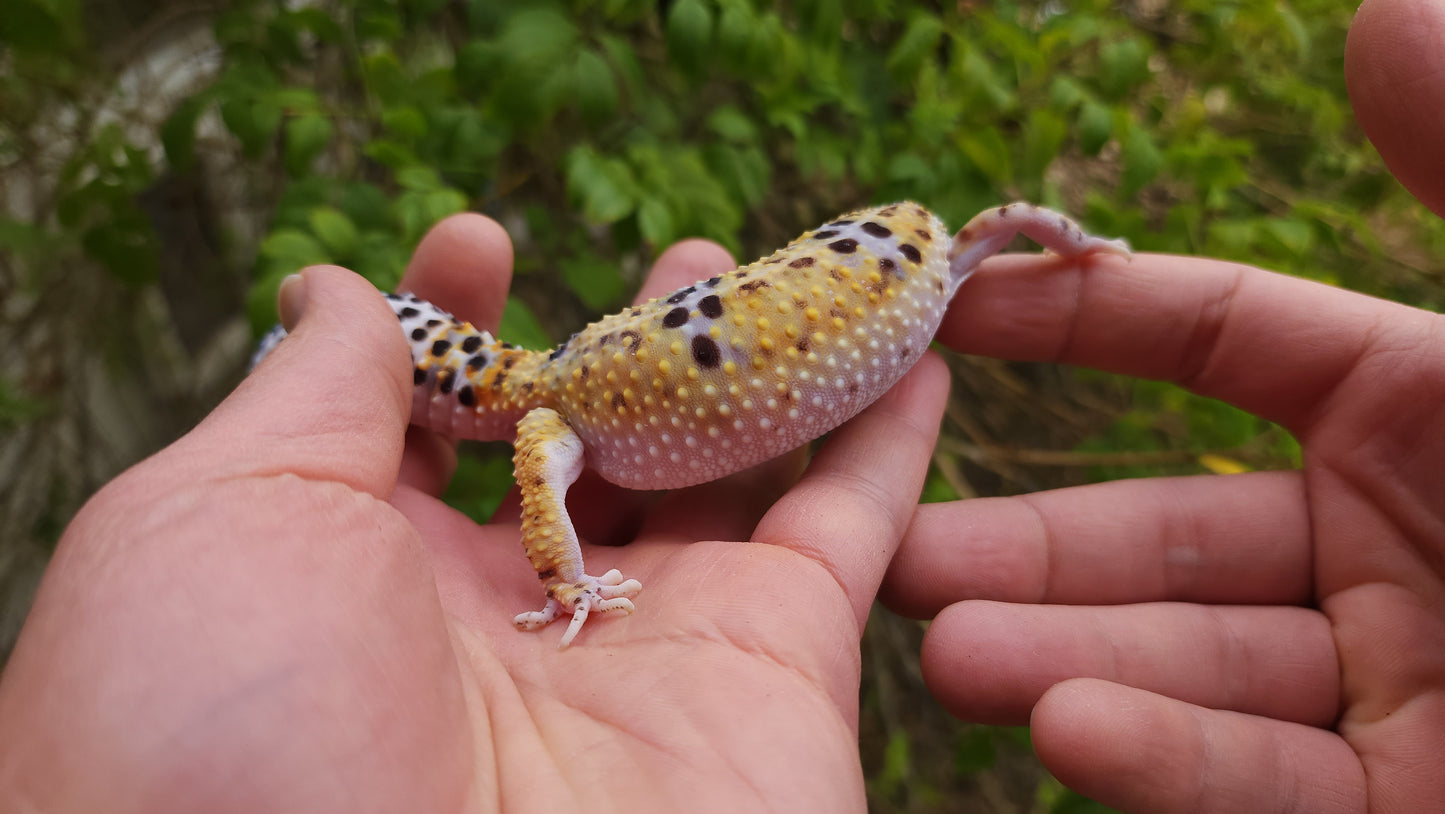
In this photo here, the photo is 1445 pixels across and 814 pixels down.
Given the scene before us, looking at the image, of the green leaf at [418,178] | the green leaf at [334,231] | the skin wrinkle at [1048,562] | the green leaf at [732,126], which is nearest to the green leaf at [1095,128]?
the green leaf at [732,126]

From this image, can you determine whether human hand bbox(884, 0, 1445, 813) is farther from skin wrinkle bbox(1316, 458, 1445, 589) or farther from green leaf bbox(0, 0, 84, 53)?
green leaf bbox(0, 0, 84, 53)

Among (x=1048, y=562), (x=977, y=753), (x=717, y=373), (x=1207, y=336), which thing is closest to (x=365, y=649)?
(x=717, y=373)

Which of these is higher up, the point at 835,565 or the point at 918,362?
the point at 918,362

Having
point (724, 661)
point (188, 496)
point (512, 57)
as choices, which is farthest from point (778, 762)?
point (512, 57)

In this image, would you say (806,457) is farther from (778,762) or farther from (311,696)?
(311,696)

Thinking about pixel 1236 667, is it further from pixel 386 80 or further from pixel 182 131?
pixel 182 131
